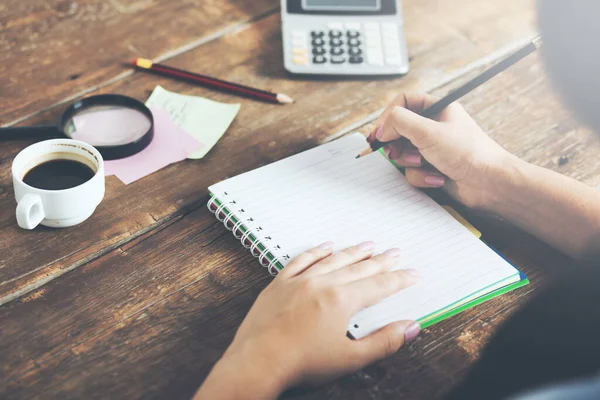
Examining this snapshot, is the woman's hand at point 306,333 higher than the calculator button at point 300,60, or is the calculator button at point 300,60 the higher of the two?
the calculator button at point 300,60

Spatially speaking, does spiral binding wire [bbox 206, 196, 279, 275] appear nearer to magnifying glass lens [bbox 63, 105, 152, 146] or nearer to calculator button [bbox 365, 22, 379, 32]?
magnifying glass lens [bbox 63, 105, 152, 146]

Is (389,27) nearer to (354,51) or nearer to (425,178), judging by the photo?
(354,51)

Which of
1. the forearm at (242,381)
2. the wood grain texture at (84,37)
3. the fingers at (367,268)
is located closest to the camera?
the forearm at (242,381)

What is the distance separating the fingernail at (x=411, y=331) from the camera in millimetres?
811

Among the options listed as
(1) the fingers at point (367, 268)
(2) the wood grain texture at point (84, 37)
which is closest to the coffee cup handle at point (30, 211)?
(2) the wood grain texture at point (84, 37)

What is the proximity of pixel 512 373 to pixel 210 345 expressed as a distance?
1.16 feet

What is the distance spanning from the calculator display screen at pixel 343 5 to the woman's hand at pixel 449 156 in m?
0.38

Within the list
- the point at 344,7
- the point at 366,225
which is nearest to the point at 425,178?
the point at 366,225

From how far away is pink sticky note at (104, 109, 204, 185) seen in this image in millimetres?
1035

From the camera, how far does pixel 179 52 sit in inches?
49.9

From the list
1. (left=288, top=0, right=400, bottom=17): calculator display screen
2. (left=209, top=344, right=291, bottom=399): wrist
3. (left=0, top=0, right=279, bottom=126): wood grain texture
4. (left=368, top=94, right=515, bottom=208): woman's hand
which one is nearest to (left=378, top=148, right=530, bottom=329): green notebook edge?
(left=368, top=94, right=515, bottom=208): woman's hand

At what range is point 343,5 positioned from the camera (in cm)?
133

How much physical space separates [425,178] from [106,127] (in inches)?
20.5

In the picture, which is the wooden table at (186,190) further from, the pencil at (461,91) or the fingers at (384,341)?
the pencil at (461,91)
